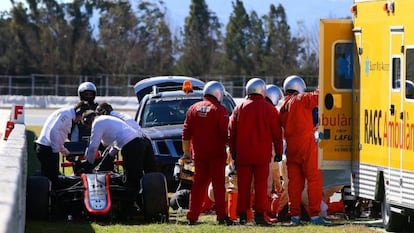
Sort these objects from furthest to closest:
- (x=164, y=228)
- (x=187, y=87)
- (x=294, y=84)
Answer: (x=187, y=87)
(x=294, y=84)
(x=164, y=228)

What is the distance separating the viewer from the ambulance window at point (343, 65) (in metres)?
14.9

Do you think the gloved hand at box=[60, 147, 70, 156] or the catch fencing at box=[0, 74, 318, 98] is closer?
the gloved hand at box=[60, 147, 70, 156]

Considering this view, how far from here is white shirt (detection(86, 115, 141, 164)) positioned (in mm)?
14922

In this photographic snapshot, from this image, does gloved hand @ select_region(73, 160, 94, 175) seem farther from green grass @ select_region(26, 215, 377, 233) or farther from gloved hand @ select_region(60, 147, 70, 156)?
green grass @ select_region(26, 215, 377, 233)

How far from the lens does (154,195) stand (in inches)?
570

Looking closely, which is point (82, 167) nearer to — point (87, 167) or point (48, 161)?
point (87, 167)

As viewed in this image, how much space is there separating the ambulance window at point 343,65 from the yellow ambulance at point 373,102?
0.04ft

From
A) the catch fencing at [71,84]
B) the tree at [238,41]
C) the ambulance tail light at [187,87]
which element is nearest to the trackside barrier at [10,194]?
the ambulance tail light at [187,87]

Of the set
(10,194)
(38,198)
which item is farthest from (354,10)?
(10,194)

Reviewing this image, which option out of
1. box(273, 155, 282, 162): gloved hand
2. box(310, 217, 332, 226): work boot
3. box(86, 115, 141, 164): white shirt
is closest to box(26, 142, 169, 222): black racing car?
box(86, 115, 141, 164): white shirt

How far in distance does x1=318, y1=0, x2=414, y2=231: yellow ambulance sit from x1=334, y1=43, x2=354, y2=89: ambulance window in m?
0.01

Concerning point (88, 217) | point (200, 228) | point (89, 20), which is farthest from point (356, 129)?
point (89, 20)

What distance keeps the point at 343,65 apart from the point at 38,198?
4.35m

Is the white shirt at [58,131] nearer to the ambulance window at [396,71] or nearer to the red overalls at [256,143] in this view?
the red overalls at [256,143]
